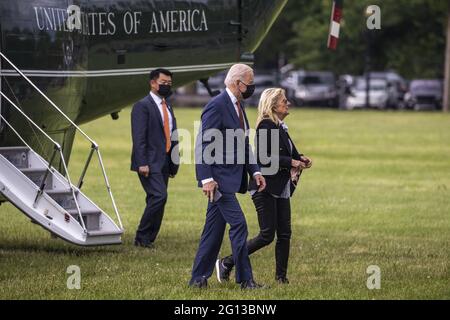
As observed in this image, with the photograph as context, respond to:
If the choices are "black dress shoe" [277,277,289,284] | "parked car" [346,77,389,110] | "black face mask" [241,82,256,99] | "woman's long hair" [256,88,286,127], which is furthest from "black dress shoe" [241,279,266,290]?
"parked car" [346,77,389,110]

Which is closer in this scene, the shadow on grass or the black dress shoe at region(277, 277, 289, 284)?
the black dress shoe at region(277, 277, 289, 284)

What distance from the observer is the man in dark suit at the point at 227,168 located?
1020 cm

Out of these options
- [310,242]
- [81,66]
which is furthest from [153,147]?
[310,242]

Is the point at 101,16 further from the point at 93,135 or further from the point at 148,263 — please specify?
the point at 93,135

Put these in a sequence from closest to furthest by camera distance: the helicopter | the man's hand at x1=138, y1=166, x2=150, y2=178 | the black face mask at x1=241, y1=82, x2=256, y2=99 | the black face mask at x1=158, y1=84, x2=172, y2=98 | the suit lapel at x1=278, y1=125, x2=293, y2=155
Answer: the black face mask at x1=241, y1=82, x2=256, y2=99
the suit lapel at x1=278, y1=125, x2=293, y2=155
the helicopter
the man's hand at x1=138, y1=166, x2=150, y2=178
the black face mask at x1=158, y1=84, x2=172, y2=98

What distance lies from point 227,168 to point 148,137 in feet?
12.2

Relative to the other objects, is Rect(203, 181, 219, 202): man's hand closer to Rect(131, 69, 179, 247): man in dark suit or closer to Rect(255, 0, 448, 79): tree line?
Rect(131, 69, 179, 247): man in dark suit

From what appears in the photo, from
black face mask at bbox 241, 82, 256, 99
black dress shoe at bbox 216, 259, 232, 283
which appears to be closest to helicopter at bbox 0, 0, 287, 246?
black dress shoe at bbox 216, 259, 232, 283

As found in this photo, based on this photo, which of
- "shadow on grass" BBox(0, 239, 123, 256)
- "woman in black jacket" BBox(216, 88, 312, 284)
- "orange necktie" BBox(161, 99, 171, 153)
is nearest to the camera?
"woman in black jacket" BBox(216, 88, 312, 284)

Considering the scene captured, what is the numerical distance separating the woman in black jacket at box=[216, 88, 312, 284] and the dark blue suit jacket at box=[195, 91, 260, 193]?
12.1 inches

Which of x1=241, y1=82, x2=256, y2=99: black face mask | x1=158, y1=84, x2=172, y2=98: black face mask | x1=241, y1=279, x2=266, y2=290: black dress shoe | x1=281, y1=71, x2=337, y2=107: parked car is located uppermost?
x1=241, y1=82, x2=256, y2=99: black face mask

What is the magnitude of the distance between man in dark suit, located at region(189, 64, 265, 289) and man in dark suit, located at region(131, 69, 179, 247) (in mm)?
3310

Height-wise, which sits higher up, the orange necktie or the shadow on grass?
the orange necktie

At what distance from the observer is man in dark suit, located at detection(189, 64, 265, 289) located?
33.5ft
